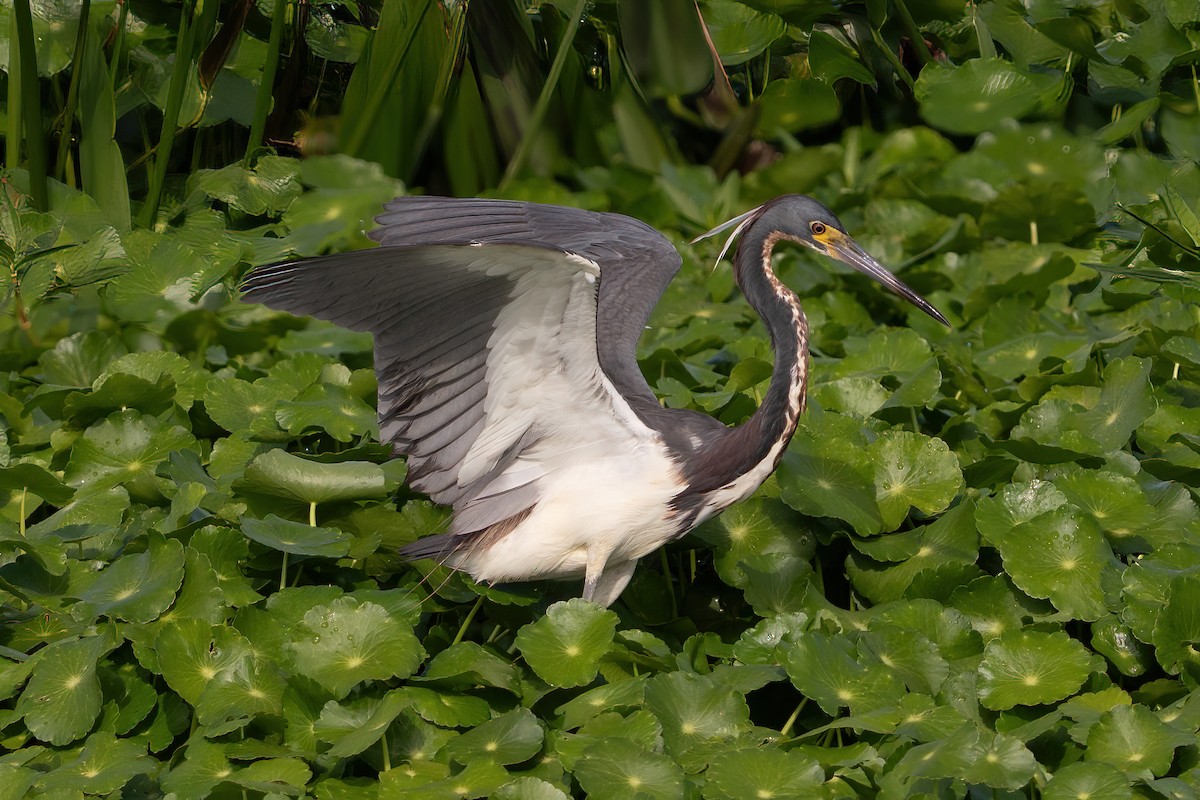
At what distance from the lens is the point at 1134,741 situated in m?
2.70

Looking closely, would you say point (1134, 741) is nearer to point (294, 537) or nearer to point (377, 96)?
point (294, 537)

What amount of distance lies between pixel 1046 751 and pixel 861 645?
1.44ft

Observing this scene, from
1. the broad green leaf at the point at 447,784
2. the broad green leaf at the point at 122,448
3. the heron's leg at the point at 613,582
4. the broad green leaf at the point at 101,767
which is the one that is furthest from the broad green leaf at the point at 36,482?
the heron's leg at the point at 613,582

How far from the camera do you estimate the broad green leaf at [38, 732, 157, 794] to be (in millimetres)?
2676

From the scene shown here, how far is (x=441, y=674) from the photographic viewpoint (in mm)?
2924

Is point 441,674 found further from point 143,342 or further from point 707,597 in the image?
point 143,342

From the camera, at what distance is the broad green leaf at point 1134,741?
2.66 m

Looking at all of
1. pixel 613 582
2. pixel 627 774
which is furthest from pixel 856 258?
pixel 627 774

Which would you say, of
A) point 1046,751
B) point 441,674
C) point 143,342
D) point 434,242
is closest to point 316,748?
point 441,674

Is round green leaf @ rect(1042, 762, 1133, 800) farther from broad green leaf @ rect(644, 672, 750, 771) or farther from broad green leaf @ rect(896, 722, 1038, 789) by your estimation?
broad green leaf @ rect(644, 672, 750, 771)

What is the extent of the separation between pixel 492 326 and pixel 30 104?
2.57 m

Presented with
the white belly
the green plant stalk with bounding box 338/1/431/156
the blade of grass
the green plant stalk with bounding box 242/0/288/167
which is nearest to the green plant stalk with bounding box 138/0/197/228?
the blade of grass

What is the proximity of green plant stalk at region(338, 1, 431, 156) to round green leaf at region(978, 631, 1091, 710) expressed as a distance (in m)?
3.52

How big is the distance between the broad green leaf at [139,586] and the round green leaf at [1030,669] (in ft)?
5.90
